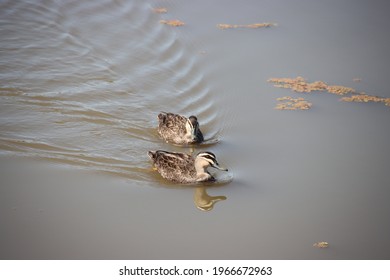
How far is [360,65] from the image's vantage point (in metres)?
13.5

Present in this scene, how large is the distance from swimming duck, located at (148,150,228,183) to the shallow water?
0.66 feet

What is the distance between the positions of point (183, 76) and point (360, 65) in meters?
4.37

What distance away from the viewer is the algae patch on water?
1215 centimetres

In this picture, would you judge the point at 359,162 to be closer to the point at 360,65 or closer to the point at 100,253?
the point at 360,65

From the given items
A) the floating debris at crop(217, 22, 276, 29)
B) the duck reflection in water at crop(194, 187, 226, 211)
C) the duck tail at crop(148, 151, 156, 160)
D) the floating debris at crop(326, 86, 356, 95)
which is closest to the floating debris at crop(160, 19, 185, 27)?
the floating debris at crop(217, 22, 276, 29)

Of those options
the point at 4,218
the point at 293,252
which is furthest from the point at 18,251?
the point at 293,252

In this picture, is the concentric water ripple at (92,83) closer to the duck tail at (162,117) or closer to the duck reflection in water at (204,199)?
the duck tail at (162,117)

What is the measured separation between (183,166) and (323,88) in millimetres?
4357

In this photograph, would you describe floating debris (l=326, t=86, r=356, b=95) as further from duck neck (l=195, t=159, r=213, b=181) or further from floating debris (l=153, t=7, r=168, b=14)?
floating debris (l=153, t=7, r=168, b=14)

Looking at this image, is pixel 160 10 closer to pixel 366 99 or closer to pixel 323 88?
pixel 323 88

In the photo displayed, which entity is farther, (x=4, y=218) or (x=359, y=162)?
(x=359, y=162)

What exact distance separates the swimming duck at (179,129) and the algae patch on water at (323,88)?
8.78ft

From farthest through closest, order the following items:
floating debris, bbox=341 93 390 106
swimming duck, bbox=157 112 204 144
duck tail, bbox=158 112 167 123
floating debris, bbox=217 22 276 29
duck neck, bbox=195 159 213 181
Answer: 1. floating debris, bbox=217 22 276 29
2. floating debris, bbox=341 93 390 106
3. duck tail, bbox=158 112 167 123
4. swimming duck, bbox=157 112 204 144
5. duck neck, bbox=195 159 213 181

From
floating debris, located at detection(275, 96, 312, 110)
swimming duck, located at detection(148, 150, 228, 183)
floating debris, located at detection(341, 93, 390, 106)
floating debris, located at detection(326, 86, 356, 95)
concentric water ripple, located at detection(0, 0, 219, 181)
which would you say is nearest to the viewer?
swimming duck, located at detection(148, 150, 228, 183)
